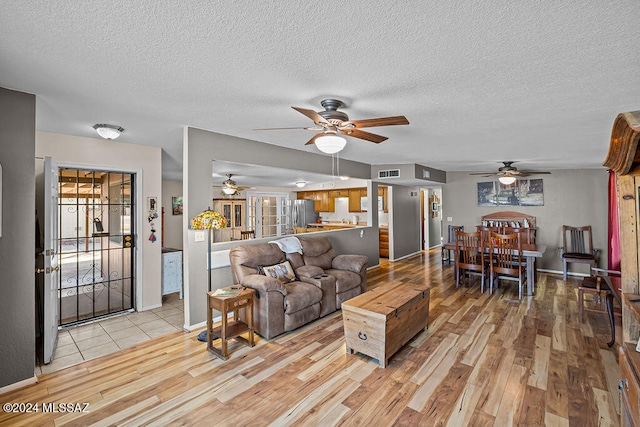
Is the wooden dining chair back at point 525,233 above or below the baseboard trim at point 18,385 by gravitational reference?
above

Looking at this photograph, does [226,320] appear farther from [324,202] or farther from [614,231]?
[324,202]

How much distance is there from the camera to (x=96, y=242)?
163 inches

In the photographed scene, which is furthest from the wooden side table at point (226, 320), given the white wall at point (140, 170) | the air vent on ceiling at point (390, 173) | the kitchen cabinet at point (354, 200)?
the kitchen cabinet at point (354, 200)

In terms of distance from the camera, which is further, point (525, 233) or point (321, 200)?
point (321, 200)

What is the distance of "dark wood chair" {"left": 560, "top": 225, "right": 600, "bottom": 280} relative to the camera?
228 inches

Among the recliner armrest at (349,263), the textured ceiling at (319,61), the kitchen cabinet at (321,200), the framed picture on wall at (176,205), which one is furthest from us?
the kitchen cabinet at (321,200)

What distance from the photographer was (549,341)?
316cm

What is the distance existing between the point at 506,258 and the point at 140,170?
588cm

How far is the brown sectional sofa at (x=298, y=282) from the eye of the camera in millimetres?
3205

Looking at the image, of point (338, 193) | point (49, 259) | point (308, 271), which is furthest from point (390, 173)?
point (49, 259)

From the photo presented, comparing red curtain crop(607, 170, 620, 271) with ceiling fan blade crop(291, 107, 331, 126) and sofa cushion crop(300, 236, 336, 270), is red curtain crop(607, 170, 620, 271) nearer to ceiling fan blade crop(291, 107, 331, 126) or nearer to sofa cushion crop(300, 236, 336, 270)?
sofa cushion crop(300, 236, 336, 270)

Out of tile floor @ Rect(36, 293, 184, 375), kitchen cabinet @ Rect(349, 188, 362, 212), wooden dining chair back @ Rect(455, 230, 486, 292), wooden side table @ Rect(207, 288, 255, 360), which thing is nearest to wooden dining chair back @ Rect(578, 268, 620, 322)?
wooden dining chair back @ Rect(455, 230, 486, 292)

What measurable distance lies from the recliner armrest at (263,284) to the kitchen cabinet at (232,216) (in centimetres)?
518

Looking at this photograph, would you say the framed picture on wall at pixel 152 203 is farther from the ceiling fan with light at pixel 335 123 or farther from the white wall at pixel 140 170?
the ceiling fan with light at pixel 335 123
